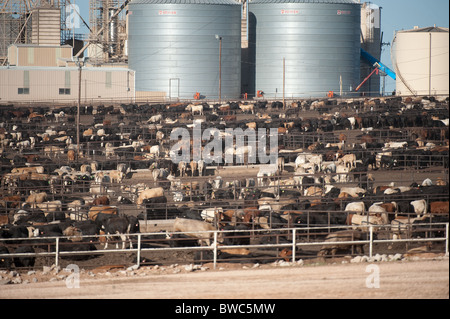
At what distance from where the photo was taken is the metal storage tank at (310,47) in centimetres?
5934

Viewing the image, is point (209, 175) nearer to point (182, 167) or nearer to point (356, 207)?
point (182, 167)

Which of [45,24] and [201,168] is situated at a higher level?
[45,24]

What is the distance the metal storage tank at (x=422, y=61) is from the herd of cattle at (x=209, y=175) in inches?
202

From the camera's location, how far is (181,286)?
12688mm

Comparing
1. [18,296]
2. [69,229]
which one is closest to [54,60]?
[69,229]

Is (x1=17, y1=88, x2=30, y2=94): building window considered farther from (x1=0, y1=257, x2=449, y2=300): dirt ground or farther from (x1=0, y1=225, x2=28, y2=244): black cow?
(x1=0, y1=257, x2=449, y2=300): dirt ground

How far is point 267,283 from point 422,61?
152ft

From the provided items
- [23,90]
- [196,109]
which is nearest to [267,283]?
[196,109]

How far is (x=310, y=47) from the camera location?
195ft

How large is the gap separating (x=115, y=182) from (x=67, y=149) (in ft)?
24.4

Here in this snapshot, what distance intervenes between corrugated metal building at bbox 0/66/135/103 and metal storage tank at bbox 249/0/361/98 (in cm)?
1242

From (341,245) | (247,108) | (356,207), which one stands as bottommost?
(341,245)
